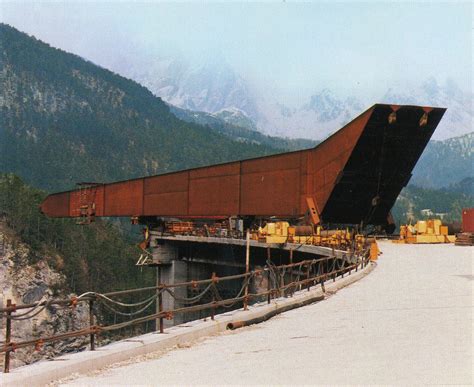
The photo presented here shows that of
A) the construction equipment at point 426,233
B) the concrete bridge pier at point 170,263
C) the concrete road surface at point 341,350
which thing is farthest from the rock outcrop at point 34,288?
the concrete road surface at point 341,350

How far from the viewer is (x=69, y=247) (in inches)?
4882

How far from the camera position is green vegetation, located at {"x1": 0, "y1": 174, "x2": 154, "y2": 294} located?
116 m

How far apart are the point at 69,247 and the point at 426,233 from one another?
9932cm

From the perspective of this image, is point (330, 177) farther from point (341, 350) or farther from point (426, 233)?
point (341, 350)

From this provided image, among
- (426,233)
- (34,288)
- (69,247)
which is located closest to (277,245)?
(426,233)

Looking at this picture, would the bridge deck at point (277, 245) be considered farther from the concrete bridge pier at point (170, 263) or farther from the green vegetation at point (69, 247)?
the green vegetation at point (69, 247)

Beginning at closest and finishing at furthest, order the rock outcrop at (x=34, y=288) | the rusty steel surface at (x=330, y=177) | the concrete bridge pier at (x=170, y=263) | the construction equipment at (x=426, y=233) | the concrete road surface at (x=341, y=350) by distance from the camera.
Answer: the concrete road surface at (x=341, y=350)
the rusty steel surface at (x=330, y=177)
the construction equipment at (x=426, y=233)
the concrete bridge pier at (x=170, y=263)
the rock outcrop at (x=34, y=288)

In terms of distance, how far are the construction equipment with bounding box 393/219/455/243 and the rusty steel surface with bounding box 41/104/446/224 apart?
171 inches

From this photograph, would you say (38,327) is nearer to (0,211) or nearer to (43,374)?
(0,211)

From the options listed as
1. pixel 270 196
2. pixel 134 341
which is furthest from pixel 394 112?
pixel 134 341

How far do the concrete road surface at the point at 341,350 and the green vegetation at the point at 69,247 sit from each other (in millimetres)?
108745

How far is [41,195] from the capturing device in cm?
12644

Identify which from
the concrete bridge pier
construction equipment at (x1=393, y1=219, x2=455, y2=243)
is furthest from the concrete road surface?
the concrete bridge pier

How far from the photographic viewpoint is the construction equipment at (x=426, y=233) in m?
37.4
